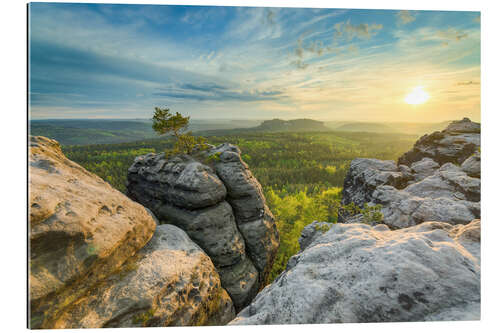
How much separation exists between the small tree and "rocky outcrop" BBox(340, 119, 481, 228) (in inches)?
347

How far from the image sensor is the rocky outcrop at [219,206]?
8375 millimetres

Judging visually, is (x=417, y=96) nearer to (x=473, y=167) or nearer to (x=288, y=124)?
(x=473, y=167)

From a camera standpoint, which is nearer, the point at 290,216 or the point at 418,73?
the point at 418,73

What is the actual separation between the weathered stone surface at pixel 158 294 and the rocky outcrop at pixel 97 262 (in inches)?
0.8

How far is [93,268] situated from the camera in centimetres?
444

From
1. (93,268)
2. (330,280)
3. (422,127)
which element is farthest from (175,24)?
(422,127)

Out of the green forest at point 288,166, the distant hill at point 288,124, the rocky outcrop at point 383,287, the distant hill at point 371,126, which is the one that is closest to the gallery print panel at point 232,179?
the rocky outcrop at point 383,287

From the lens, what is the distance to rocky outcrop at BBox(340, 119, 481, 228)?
669cm

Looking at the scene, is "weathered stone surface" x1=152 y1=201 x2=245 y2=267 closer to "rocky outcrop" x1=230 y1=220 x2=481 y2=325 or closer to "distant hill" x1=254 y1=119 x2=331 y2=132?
"rocky outcrop" x1=230 y1=220 x2=481 y2=325

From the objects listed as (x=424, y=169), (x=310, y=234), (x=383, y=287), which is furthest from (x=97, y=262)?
(x=424, y=169)

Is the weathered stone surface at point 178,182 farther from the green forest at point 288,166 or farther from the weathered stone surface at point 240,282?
the weathered stone surface at point 240,282

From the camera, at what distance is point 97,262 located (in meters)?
4.48

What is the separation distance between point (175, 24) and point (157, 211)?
770 centimetres

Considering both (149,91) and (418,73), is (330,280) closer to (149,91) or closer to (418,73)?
(418,73)
